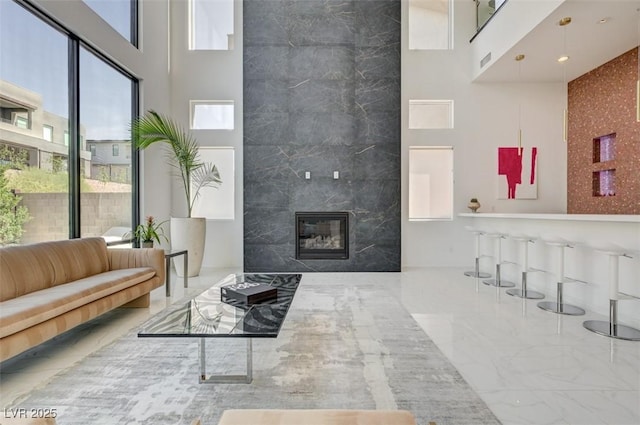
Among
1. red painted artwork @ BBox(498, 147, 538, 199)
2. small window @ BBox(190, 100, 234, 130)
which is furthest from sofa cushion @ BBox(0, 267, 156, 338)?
red painted artwork @ BBox(498, 147, 538, 199)

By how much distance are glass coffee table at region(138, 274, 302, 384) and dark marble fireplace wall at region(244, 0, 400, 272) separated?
3.18m

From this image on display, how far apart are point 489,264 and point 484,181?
148 centimetres

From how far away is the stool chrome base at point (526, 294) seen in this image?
13.3ft

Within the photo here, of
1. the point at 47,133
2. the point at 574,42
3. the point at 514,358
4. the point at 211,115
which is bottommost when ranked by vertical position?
the point at 514,358

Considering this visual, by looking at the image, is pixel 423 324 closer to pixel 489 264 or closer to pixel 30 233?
pixel 489 264

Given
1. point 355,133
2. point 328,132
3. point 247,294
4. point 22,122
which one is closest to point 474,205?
point 355,133

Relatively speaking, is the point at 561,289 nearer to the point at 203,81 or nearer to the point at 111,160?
the point at 111,160

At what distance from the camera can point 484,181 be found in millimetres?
6016

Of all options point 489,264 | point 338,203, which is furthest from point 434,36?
point 489,264

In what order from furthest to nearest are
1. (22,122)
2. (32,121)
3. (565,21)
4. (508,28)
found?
1. (508,28)
2. (565,21)
3. (32,121)
4. (22,122)

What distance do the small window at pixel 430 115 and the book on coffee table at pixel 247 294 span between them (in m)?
4.59

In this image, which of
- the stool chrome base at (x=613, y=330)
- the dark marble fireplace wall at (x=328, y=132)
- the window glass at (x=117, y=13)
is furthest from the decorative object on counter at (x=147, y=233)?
the stool chrome base at (x=613, y=330)

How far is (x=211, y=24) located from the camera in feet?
19.9

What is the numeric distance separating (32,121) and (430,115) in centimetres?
561
